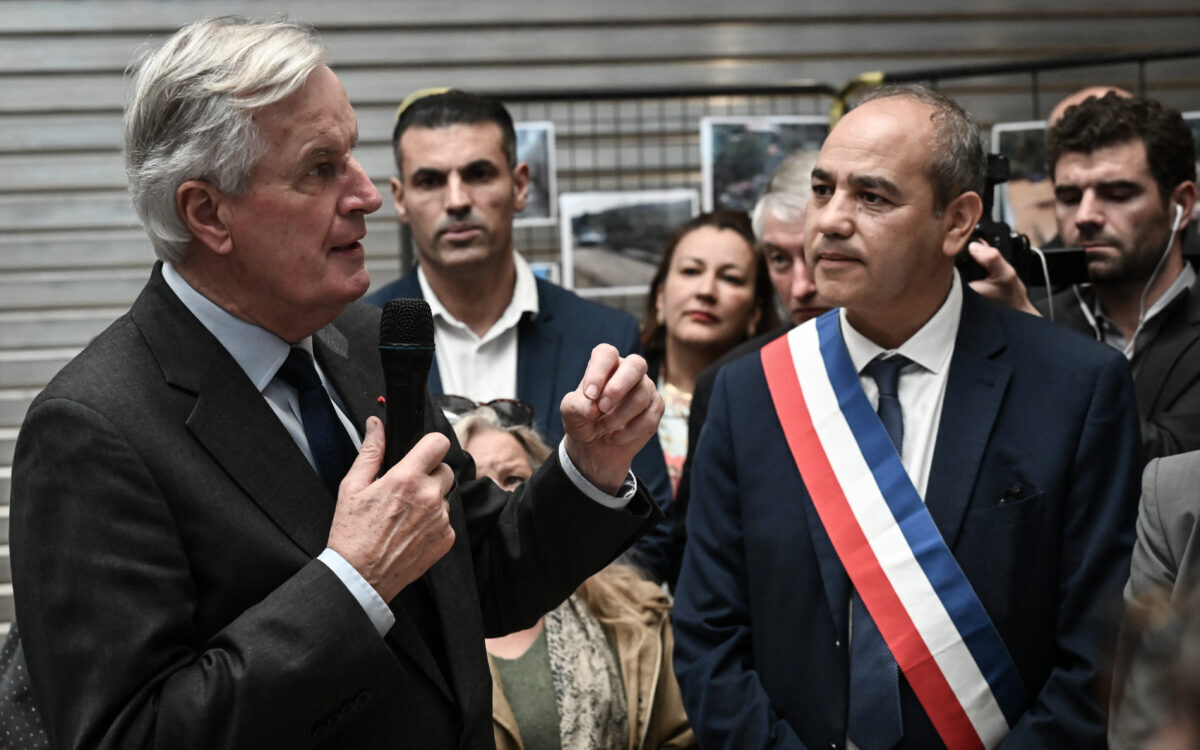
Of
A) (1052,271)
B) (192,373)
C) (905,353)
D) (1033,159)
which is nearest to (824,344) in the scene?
(905,353)

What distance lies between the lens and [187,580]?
153 centimetres

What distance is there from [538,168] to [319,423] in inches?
125

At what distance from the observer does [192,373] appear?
1.63 metres

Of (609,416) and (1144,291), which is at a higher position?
(1144,291)

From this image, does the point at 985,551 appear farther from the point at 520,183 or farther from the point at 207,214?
the point at 520,183

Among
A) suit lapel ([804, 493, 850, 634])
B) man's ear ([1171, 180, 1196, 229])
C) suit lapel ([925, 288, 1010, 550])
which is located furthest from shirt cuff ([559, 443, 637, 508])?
man's ear ([1171, 180, 1196, 229])

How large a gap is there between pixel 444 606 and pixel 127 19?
462cm

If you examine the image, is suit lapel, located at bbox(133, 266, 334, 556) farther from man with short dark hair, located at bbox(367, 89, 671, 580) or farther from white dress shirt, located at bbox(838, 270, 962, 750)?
man with short dark hair, located at bbox(367, 89, 671, 580)

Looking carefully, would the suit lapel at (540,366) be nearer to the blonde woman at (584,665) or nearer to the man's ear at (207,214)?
the blonde woman at (584,665)

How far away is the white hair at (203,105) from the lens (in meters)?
1.63

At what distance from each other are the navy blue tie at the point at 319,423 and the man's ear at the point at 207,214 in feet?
0.59

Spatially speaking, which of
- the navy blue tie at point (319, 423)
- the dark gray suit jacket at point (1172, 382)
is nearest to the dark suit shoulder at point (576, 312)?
the dark gray suit jacket at point (1172, 382)

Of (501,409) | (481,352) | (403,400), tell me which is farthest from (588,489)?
(481,352)

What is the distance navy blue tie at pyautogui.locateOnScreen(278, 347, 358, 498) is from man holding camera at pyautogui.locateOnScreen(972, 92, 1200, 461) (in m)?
1.97
